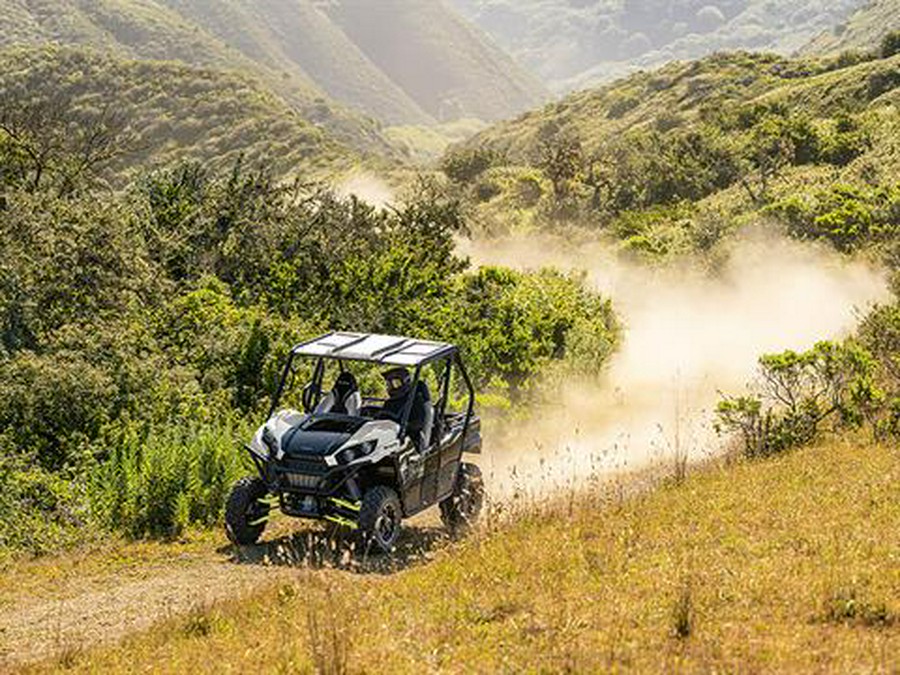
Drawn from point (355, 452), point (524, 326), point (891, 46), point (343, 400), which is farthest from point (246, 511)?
point (891, 46)

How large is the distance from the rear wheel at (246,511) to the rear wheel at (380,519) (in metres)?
1.35

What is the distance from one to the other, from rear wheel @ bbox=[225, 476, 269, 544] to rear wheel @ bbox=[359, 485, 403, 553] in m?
1.35

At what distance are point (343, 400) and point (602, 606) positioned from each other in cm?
519

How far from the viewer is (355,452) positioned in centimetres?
1027

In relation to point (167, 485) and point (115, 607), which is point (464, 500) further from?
point (115, 607)

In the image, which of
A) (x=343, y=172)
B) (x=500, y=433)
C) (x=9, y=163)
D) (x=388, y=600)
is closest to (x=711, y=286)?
(x=500, y=433)

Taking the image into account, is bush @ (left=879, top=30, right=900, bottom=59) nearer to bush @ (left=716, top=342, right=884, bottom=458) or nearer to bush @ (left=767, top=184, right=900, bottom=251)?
bush @ (left=767, top=184, right=900, bottom=251)

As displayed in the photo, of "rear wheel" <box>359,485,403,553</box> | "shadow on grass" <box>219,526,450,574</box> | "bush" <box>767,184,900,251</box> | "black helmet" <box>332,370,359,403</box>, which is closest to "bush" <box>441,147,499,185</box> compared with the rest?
"bush" <box>767,184,900,251</box>

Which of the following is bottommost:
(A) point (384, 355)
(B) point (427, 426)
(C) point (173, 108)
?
(B) point (427, 426)

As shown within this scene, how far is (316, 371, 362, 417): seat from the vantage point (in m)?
11.7

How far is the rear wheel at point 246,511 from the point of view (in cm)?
1070

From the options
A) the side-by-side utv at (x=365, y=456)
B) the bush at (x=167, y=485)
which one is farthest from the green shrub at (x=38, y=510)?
the side-by-side utv at (x=365, y=456)

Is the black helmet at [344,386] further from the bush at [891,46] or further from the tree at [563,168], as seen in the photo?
the bush at [891,46]

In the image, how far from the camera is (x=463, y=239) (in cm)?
4816
